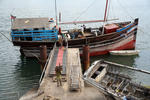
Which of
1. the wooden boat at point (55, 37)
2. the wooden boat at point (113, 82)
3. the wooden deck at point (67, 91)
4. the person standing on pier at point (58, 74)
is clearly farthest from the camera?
the wooden boat at point (55, 37)

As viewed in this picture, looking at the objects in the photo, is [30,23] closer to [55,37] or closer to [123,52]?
[55,37]

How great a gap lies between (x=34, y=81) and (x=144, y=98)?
A: 11021 mm

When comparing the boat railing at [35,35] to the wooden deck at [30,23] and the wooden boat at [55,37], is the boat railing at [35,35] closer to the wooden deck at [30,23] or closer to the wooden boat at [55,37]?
the wooden boat at [55,37]

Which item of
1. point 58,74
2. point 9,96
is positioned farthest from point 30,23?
point 58,74

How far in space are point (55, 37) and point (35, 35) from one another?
2.61m

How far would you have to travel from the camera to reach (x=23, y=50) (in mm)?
20281

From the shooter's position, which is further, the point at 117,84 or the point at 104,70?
the point at 104,70

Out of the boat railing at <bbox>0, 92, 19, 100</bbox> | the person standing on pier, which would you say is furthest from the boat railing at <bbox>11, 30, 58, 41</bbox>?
the person standing on pier

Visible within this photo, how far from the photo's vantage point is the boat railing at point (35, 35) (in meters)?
18.8

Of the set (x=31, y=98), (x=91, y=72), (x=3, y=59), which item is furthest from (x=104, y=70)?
(x=3, y=59)

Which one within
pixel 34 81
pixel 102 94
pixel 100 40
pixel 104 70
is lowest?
pixel 34 81

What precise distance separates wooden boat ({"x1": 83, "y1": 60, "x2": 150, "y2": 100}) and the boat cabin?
839 cm

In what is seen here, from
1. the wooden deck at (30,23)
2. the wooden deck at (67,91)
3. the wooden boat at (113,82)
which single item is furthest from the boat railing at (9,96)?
the wooden deck at (30,23)

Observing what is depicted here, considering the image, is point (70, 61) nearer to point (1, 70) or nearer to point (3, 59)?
point (1, 70)
